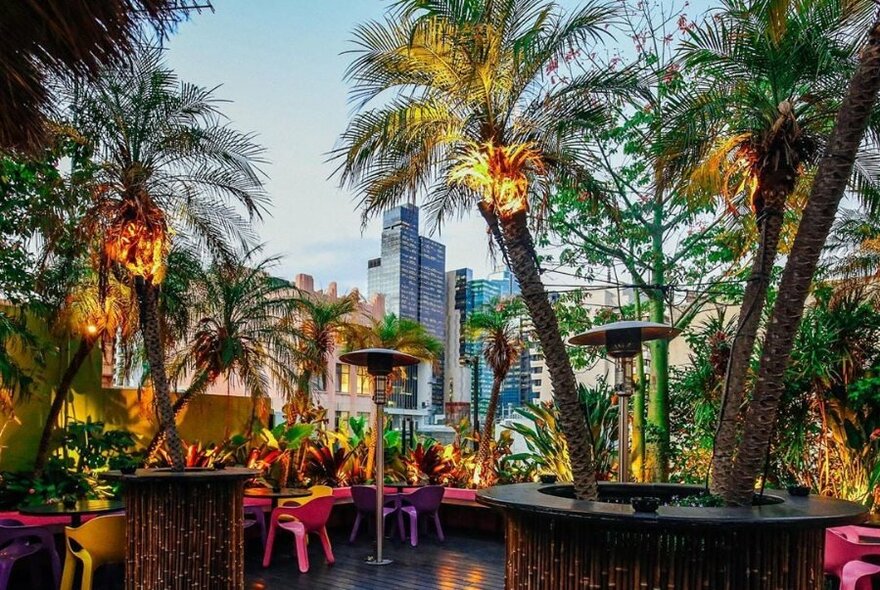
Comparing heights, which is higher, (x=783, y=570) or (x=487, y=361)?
(x=487, y=361)

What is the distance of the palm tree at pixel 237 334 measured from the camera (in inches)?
502

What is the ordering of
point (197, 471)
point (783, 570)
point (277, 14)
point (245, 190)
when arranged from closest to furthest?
1. point (783, 570)
2. point (197, 471)
3. point (245, 190)
4. point (277, 14)

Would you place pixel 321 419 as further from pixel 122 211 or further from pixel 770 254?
pixel 770 254

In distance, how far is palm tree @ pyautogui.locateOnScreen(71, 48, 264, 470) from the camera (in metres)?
7.12

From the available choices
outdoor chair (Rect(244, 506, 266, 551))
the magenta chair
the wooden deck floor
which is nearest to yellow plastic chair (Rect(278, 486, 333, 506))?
outdoor chair (Rect(244, 506, 266, 551))

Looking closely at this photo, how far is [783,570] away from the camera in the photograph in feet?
12.5

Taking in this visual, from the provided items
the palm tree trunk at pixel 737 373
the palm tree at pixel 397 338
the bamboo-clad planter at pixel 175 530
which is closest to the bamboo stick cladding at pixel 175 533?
the bamboo-clad planter at pixel 175 530

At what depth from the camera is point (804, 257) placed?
4.07 m

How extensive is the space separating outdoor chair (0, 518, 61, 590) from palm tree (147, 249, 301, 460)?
5330 millimetres

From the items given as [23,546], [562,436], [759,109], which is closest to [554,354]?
[759,109]

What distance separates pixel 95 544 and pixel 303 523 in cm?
239

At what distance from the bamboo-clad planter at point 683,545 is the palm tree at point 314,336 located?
10573 millimetres

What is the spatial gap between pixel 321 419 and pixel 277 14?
734cm

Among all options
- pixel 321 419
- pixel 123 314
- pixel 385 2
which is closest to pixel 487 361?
pixel 321 419
